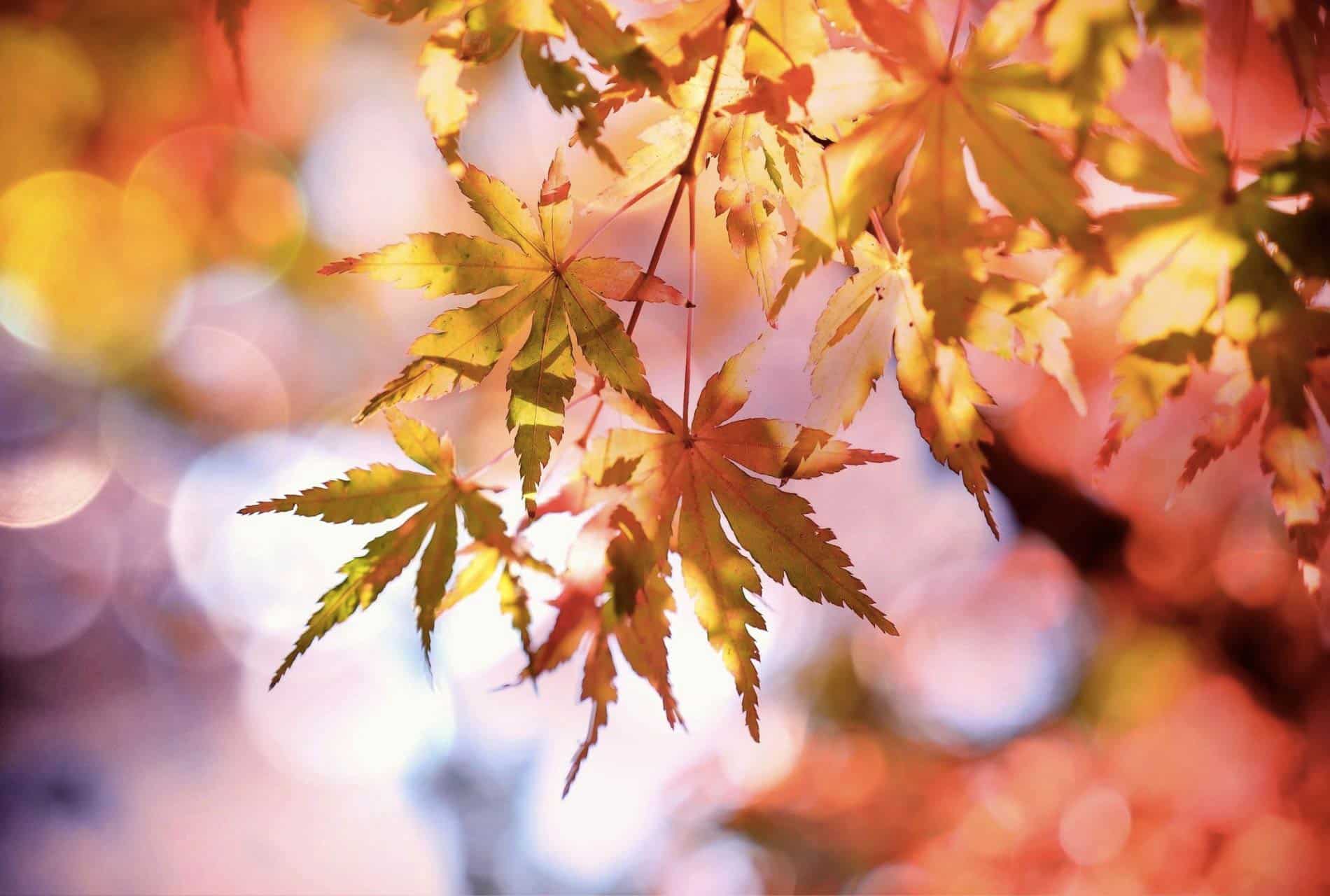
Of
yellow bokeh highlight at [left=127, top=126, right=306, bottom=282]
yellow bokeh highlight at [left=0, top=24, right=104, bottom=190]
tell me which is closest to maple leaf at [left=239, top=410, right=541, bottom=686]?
yellow bokeh highlight at [left=127, top=126, right=306, bottom=282]

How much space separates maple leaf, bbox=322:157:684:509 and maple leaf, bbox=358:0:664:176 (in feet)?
0.25

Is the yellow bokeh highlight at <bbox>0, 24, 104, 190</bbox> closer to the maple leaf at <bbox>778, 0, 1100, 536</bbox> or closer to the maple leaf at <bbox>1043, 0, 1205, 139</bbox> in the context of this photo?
the maple leaf at <bbox>778, 0, 1100, 536</bbox>

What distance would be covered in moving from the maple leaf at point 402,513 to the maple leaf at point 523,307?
10 centimetres

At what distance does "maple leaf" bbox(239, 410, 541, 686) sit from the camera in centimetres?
74

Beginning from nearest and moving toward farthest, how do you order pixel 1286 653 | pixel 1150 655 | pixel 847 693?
pixel 1286 653
pixel 1150 655
pixel 847 693

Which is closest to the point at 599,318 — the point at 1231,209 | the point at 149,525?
the point at 1231,209

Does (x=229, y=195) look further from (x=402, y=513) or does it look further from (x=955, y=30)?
(x=955, y=30)

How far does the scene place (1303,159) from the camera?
576 millimetres

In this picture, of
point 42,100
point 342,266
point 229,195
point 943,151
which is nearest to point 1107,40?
point 943,151

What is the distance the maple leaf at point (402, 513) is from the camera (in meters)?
0.74

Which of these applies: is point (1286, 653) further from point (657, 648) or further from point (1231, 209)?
point (657, 648)

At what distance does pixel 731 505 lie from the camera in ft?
2.54

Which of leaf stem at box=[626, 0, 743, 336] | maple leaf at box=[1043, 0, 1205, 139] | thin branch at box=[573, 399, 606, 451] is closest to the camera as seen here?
maple leaf at box=[1043, 0, 1205, 139]

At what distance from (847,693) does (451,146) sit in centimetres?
375
